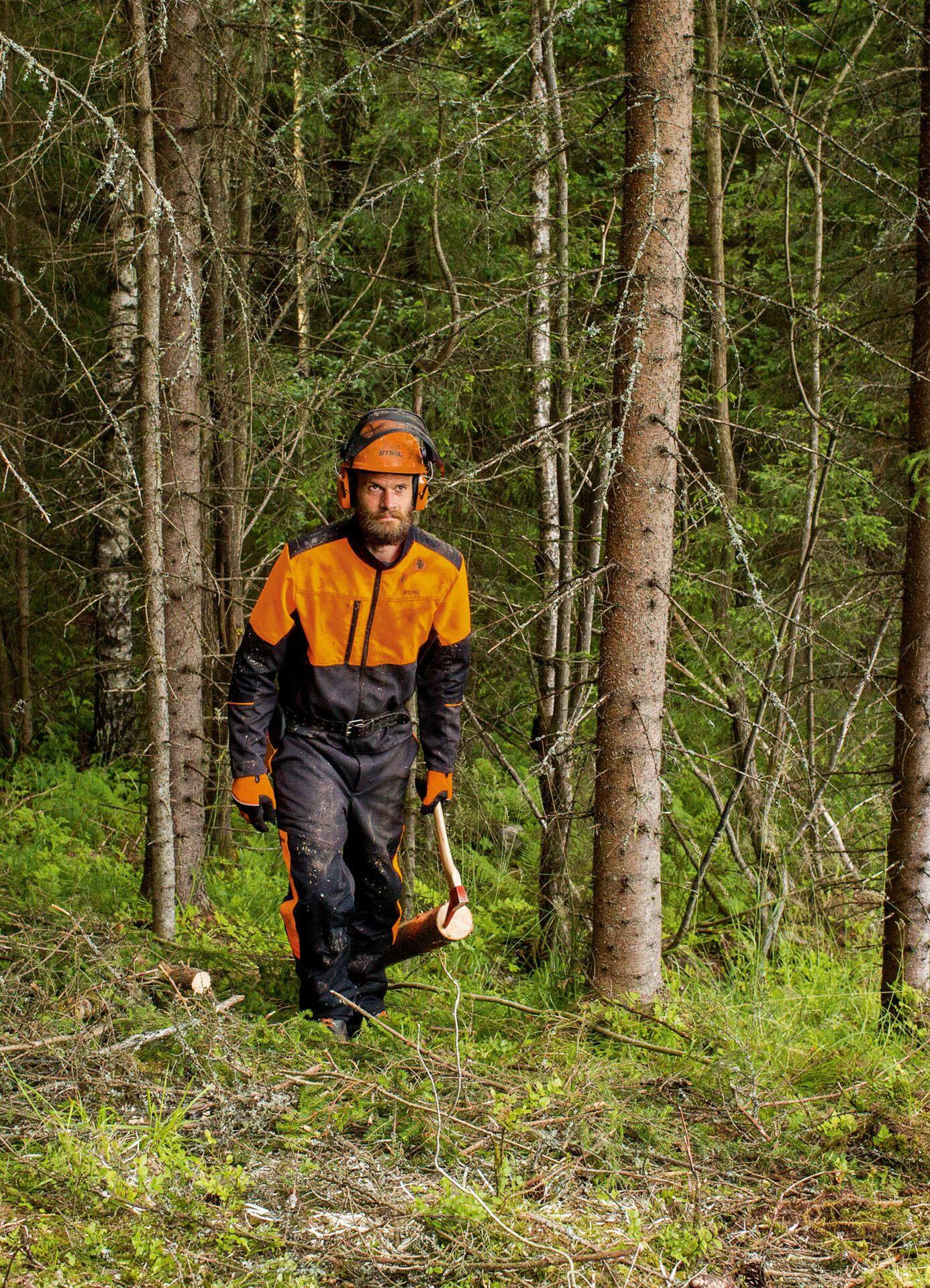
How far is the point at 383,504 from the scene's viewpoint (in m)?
4.24

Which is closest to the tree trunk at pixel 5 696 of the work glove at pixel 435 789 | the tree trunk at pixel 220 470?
the tree trunk at pixel 220 470

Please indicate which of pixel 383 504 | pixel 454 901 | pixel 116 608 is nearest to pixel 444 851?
pixel 454 901

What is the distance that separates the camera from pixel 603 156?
11.8 m

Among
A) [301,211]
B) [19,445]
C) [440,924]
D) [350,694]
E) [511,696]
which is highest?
[301,211]

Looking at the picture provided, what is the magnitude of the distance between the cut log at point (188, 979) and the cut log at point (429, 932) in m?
0.76

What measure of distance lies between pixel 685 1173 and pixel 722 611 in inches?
199

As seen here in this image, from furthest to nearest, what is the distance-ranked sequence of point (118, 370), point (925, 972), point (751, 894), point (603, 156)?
point (603, 156) → point (118, 370) → point (751, 894) → point (925, 972)

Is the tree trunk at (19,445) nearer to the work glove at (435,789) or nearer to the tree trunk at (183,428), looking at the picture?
the tree trunk at (183,428)

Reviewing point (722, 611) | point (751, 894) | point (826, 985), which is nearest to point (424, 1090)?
point (826, 985)

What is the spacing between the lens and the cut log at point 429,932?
438 cm

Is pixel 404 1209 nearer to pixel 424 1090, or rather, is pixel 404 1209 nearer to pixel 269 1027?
pixel 424 1090

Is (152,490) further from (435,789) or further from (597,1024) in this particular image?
(597,1024)

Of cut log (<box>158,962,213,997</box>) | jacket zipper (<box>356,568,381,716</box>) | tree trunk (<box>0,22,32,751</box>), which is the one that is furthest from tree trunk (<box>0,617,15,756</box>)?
jacket zipper (<box>356,568,381,716</box>)

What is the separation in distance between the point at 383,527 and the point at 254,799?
116 centimetres
